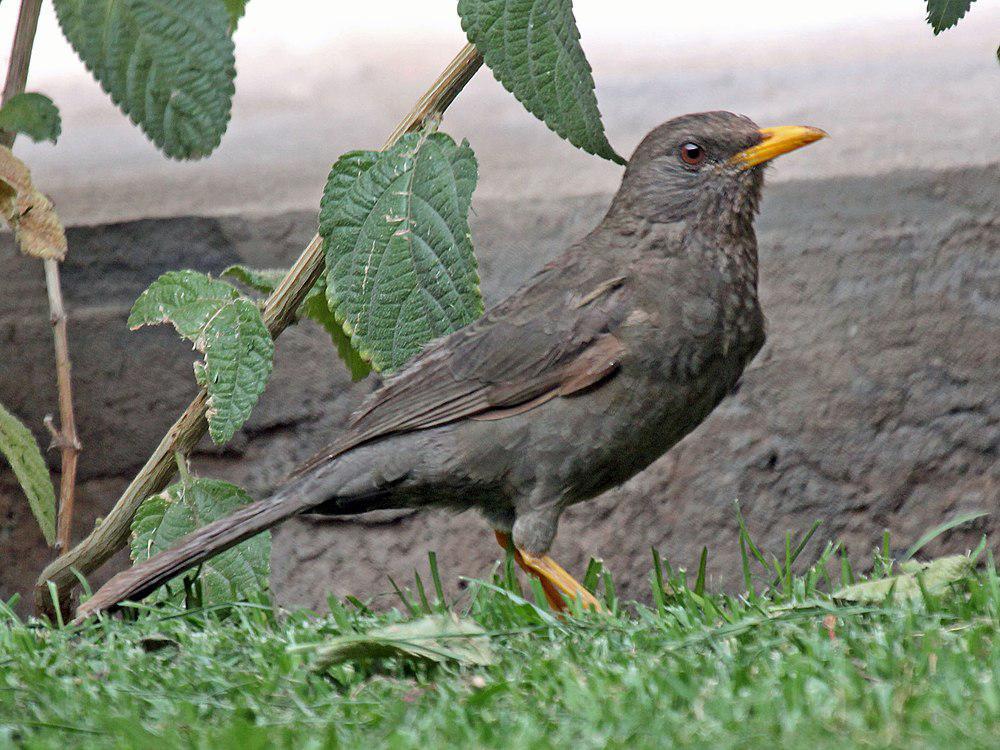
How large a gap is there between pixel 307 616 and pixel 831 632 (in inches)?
52.3

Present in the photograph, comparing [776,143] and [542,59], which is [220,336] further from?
[776,143]

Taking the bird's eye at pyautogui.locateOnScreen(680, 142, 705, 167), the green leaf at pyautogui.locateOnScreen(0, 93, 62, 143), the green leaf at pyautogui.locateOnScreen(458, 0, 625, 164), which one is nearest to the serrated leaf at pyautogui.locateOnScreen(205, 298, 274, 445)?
the green leaf at pyautogui.locateOnScreen(0, 93, 62, 143)

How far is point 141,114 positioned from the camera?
326 cm

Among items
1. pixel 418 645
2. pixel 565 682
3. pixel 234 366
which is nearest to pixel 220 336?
pixel 234 366

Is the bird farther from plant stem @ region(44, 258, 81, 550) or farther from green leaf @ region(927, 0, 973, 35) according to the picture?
plant stem @ region(44, 258, 81, 550)

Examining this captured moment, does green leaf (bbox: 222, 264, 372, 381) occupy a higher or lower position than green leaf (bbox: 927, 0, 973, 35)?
lower

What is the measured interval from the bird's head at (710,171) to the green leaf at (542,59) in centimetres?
53

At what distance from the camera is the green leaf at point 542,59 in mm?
3260

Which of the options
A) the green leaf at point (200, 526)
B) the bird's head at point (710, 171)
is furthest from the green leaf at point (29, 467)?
the bird's head at point (710, 171)

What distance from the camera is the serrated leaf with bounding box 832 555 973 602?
281cm

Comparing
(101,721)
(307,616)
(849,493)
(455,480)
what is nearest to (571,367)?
(455,480)

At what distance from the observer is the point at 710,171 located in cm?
374

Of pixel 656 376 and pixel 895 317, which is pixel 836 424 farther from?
pixel 656 376

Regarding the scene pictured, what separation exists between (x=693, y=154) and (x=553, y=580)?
134 cm
